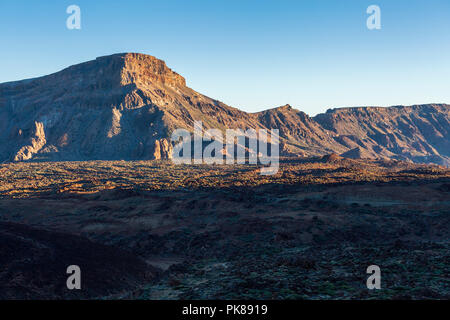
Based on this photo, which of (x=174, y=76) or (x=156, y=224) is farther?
(x=174, y=76)

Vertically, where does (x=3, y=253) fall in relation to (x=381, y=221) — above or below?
above

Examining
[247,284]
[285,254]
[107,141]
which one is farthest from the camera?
[107,141]

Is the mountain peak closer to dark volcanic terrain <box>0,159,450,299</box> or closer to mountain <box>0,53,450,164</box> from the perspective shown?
mountain <box>0,53,450,164</box>

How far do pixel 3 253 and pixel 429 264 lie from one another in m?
19.8

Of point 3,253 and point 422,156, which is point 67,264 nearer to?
point 3,253

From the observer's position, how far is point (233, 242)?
2784 cm

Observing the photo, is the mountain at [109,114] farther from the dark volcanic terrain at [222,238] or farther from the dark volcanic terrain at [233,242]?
the dark volcanic terrain at [233,242]

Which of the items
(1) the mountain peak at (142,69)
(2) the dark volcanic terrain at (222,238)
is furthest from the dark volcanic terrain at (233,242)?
(1) the mountain peak at (142,69)

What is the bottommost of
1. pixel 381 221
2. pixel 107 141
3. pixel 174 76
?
pixel 381 221

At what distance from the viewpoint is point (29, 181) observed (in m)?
76.2

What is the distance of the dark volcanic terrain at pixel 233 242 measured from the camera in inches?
593

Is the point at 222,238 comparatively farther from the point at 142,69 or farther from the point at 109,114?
the point at 142,69
